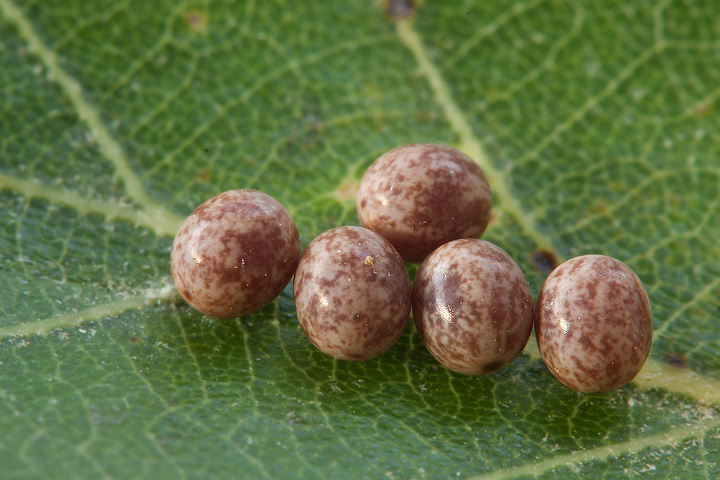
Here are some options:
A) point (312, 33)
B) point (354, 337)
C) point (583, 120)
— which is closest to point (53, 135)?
point (312, 33)

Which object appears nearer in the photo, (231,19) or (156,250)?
(156,250)

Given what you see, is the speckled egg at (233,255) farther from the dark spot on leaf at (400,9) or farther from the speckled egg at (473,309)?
the dark spot on leaf at (400,9)

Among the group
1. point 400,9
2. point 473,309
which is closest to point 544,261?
point 473,309

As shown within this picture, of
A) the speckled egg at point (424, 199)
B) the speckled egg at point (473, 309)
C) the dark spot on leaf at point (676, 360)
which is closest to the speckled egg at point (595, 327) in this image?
the speckled egg at point (473, 309)

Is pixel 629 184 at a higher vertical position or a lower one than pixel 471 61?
lower

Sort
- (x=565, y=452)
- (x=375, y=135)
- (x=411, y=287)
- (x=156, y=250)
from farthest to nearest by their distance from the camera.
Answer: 1. (x=375, y=135)
2. (x=156, y=250)
3. (x=411, y=287)
4. (x=565, y=452)

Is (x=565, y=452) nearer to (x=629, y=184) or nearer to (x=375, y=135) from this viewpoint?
(x=629, y=184)

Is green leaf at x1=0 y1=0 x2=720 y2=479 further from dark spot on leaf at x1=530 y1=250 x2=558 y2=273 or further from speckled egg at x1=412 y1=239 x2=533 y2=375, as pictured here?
speckled egg at x1=412 y1=239 x2=533 y2=375
